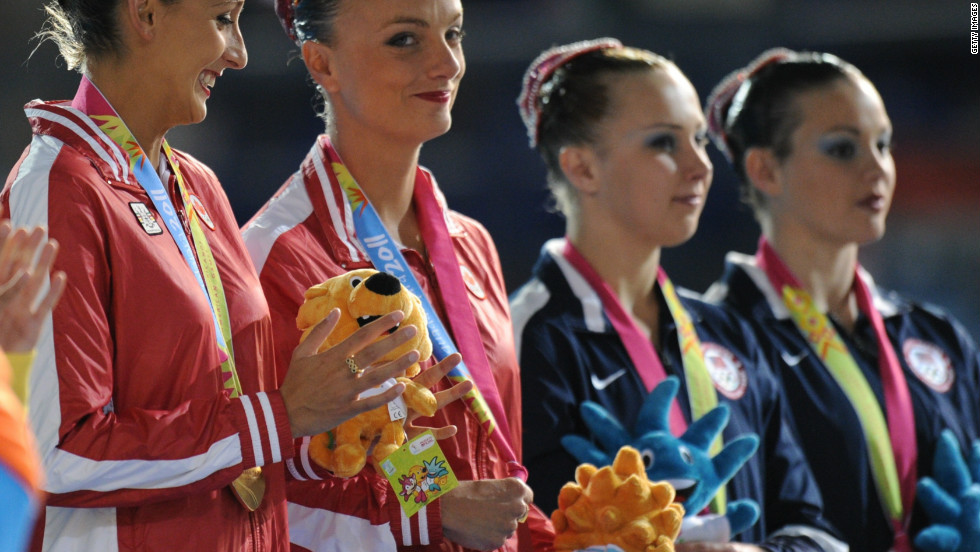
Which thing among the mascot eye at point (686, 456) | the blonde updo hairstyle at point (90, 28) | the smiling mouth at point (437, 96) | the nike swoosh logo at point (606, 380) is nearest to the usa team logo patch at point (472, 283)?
the smiling mouth at point (437, 96)

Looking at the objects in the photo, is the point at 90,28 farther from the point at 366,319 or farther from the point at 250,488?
the point at 250,488

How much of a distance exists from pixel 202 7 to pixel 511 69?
5.66m

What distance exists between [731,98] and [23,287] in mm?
2400

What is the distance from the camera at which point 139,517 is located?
157 cm

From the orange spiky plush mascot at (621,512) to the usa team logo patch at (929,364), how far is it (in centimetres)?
127

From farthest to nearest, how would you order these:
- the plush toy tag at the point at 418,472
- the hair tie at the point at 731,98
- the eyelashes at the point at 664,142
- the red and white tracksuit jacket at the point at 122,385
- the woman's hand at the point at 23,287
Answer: the hair tie at the point at 731,98
the eyelashes at the point at 664,142
the plush toy tag at the point at 418,472
the red and white tracksuit jacket at the point at 122,385
the woman's hand at the point at 23,287

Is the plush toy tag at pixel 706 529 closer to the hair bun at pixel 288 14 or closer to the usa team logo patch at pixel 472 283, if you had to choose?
the usa team logo patch at pixel 472 283

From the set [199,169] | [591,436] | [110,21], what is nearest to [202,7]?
[110,21]

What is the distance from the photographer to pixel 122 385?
5.19 ft

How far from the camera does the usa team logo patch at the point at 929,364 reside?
3066 mm

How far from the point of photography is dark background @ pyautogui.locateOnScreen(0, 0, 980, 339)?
22.2 ft

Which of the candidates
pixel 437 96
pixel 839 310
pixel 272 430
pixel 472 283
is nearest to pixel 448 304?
pixel 472 283

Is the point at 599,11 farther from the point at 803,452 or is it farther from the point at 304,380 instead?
the point at 304,380

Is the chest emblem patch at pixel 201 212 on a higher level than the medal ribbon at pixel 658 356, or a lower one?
higher
